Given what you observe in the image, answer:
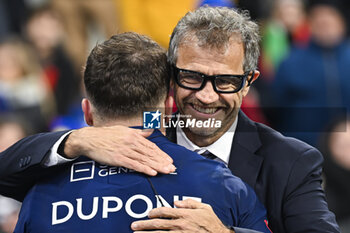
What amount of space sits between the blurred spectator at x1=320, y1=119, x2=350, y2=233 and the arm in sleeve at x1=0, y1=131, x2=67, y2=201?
3.12m

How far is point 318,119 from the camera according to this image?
7000 millimetres

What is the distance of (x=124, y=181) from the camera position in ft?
9.30

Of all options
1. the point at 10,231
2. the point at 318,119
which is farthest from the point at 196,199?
the point at 318,119

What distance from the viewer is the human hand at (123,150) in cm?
285

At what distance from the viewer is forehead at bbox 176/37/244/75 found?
135 inches

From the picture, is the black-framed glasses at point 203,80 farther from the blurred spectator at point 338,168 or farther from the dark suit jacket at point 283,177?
the blurred spectator at point 338,168

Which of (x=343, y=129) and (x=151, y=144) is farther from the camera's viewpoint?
(x=343, y=129)

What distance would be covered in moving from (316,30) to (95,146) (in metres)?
4.76

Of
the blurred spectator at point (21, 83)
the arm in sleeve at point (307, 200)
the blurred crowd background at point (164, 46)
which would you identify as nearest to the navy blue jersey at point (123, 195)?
the arm in sleeve at point (307, 200)

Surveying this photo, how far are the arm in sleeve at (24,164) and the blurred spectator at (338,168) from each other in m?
3.12

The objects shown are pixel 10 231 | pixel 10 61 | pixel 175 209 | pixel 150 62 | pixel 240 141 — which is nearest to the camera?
pixel 175 209

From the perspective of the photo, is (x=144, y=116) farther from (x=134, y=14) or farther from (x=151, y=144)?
(x=134, y=14)

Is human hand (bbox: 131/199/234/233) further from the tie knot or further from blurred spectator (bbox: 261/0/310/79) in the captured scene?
blurred spectator (bbox: 261/0/310/79)

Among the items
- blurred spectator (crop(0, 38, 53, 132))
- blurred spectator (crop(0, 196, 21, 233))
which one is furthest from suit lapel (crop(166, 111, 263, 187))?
blurred spectator (crop(0, 38, 53, 132))
